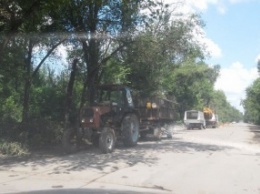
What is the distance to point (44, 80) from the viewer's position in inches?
909

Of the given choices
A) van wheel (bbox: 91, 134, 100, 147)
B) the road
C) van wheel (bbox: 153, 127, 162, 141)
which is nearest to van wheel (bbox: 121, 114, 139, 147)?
van wheel (bbox: 91, 134, 100, 147)

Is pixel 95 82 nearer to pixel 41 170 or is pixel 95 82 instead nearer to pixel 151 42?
pixel 151 42

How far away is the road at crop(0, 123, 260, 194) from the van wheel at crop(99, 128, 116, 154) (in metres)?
0.32

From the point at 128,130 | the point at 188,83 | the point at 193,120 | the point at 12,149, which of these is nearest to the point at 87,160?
the point at 12,149

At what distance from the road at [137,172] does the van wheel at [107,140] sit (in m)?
0.32

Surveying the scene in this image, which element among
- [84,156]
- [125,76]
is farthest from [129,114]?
[125,76]

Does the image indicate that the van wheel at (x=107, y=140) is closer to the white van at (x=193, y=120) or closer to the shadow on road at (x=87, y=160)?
the shadow on road at (x=87, y=160)

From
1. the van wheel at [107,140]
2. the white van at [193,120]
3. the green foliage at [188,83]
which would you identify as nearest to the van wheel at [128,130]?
the van wheel at [107,140]

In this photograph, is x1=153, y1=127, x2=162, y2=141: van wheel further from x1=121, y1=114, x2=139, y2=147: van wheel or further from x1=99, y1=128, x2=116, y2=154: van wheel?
x1=99, y1=128, x2=116, y2=154: van wheel

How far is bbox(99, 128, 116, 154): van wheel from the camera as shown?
14.3 meters

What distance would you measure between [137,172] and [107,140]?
444 centimetres

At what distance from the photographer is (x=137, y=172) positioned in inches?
405

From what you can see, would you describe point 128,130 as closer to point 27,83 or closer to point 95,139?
point 95,139

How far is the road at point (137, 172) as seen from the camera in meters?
8.56
